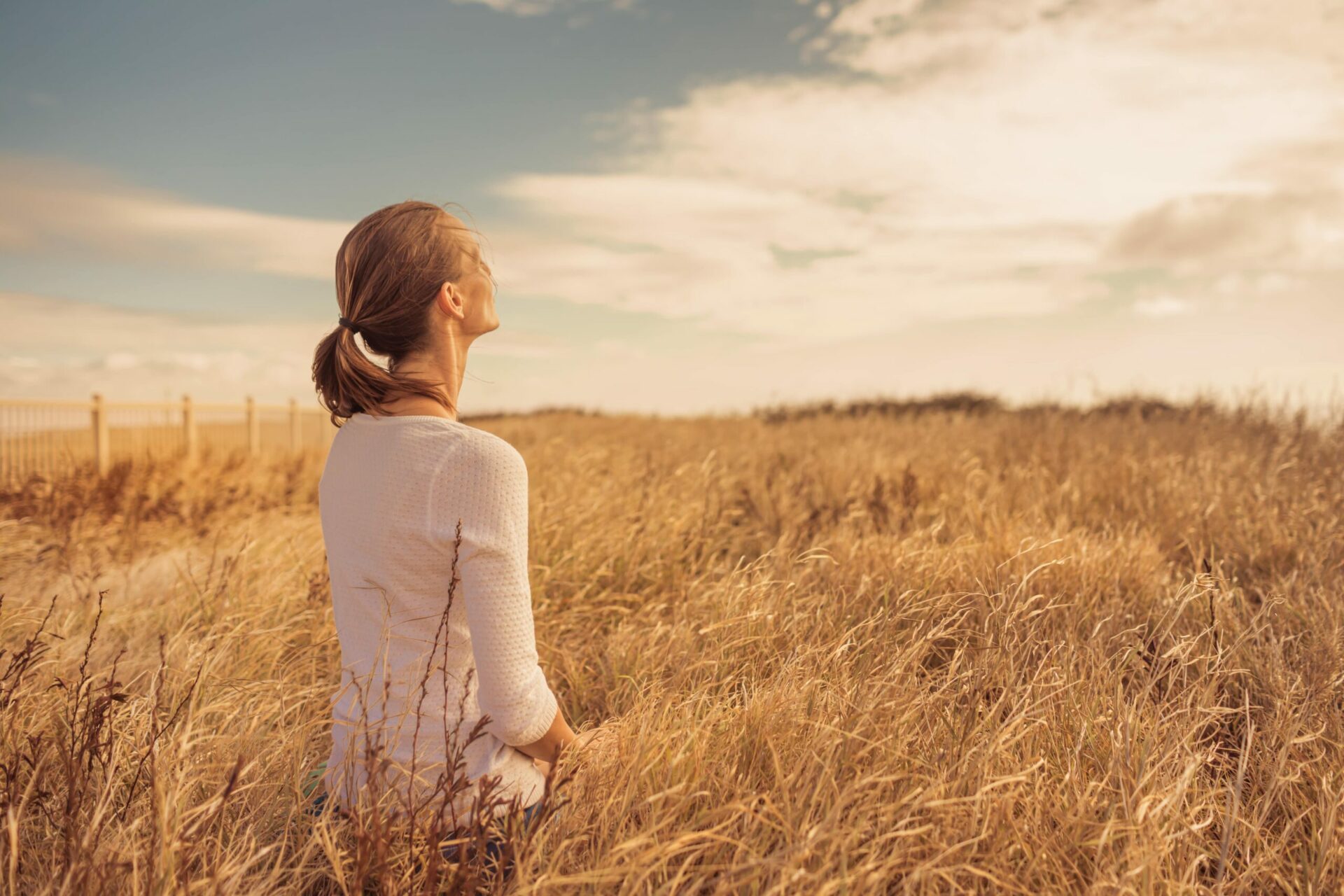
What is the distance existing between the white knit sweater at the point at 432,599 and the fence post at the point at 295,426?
24.3 m

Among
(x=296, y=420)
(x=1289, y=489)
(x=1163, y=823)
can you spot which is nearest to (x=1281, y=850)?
(x=1163, y=823)

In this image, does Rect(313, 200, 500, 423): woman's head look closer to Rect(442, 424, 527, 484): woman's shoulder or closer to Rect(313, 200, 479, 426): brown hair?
Rect(313, 200, 479, 426): brown hair

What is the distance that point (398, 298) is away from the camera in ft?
5.54

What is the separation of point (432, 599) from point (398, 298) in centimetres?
65

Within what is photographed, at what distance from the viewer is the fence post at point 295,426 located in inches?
944

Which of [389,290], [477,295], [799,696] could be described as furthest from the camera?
[799,696]

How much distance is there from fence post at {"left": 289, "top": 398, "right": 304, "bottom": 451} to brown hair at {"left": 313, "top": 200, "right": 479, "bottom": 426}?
24.3 meters

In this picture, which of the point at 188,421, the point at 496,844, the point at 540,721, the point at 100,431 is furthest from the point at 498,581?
the point at 188,421

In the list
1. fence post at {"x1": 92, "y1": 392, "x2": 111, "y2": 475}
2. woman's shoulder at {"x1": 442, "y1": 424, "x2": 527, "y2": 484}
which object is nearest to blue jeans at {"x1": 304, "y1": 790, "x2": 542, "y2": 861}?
woman's shoulder at {"x1": 442, "y1": 424, "x2": 527, "y2": 484}

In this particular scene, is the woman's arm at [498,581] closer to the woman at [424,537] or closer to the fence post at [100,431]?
the woman at [424,537]

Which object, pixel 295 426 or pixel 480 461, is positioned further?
pixel 295 426

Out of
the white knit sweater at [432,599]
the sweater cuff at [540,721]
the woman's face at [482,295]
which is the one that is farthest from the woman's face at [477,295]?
the sweater cuff at [540,721]

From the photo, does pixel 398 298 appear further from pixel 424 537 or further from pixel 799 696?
pixel 799 696

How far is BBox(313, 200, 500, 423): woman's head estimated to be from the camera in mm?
1682
